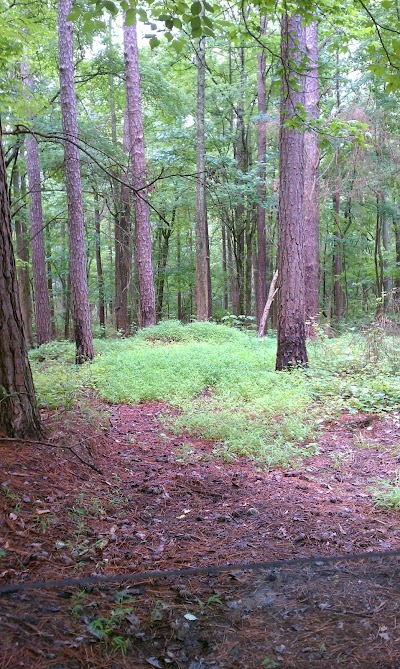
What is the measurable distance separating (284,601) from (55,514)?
5.04 ft

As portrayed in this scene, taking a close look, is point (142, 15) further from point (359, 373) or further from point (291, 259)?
point (359, 373)

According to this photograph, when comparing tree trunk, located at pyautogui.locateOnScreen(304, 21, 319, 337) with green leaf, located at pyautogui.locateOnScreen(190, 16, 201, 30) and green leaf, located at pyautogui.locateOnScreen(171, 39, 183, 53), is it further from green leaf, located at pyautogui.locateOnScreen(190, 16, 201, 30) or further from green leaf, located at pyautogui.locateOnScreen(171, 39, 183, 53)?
green leaf, located at pyautogui.locateOnScreen(190, 16, 201, 30)

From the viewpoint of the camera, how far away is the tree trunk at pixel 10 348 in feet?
11.6

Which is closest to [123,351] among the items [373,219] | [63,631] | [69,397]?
[69,397]

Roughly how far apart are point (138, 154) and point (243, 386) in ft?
28.5

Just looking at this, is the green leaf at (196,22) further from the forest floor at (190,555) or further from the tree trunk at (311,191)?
the tree trunk at (311,191)

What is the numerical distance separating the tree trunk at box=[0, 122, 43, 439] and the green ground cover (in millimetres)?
1556

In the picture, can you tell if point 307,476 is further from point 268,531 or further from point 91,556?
point 91,556

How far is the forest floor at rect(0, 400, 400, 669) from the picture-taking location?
6.76 ft

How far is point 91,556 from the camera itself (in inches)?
109

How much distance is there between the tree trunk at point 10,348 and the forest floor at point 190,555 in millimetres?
247

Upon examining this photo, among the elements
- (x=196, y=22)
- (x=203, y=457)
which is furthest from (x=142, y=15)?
(x=203, y=457)

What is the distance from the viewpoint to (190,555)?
2943 mm

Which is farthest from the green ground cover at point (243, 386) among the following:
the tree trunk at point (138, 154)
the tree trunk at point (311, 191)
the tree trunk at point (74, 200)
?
the tree trunk at point (138, 154)
